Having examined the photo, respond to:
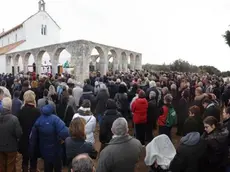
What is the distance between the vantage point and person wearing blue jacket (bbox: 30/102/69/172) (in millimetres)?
4570

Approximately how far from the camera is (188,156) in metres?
3.71

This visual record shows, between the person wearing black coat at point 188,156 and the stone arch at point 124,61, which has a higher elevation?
the stone arch at point 124,61

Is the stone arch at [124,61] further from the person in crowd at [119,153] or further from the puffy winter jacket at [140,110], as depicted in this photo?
the person in crowd at [119,153]

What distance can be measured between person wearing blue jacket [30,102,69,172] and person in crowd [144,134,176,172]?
1487 mm

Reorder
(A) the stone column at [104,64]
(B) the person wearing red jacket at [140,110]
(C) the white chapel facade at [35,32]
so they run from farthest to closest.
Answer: (C) the white chapel facade at [35,32] → (A) the stone column at [104,64] → (B) the person wearing red jacket at [140,110]

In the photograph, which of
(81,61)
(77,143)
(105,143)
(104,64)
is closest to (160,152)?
(77,143)

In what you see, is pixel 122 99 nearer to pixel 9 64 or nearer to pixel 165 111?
pixel 165 111

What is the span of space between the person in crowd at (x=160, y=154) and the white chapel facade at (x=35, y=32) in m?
37.4

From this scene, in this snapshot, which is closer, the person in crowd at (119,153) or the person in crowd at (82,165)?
the person in crowd at (82,165)

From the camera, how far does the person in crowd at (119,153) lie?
3490 mm

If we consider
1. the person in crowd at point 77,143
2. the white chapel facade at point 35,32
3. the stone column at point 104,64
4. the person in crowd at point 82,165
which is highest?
the white chapel facade at point 35,32

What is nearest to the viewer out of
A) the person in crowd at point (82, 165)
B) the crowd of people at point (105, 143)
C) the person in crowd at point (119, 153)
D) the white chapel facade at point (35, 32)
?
the person in crowd at point (82, 165)

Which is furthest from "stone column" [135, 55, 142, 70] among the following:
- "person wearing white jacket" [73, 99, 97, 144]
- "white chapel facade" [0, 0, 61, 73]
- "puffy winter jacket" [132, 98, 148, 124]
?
"person wearing white jacket" [73, 99, 97, 144]

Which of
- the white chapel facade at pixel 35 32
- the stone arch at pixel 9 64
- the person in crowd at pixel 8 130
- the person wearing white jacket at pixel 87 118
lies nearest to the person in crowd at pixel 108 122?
the person wearing white jacket at pixel 87 118
